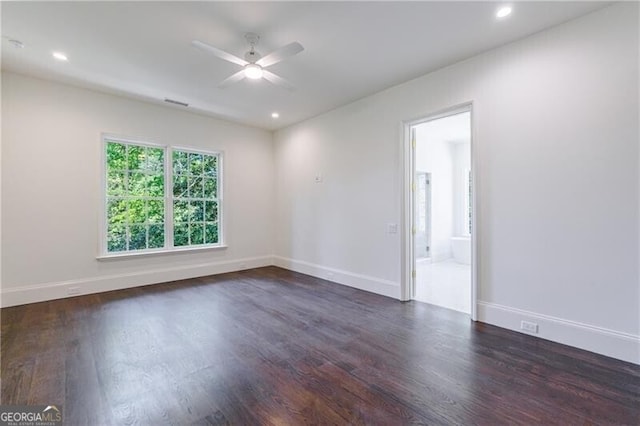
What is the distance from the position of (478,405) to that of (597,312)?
5.28ft

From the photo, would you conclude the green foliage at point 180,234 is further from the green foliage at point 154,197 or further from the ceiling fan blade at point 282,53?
the ceiling fan blade at point 282,53

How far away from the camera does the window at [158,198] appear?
4.66 meters

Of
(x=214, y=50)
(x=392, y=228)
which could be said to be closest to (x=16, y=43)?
(x=214, y=50)

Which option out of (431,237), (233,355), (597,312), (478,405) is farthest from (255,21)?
(431,237)

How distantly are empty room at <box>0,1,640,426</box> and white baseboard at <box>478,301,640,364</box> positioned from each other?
2 cm

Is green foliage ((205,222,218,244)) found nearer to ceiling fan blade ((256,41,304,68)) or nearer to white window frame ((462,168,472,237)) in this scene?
ceiling fan blade ((256,41,304,68))

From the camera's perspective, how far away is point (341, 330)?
3043mm

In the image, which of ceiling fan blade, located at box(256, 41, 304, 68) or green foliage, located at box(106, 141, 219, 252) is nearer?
ceiling fan blade, located at box(256, 41, 304, 68)

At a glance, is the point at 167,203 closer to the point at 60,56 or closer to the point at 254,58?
the point at 60,56

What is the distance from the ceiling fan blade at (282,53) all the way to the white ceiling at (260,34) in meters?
0.29

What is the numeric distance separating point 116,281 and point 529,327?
5.59 meters

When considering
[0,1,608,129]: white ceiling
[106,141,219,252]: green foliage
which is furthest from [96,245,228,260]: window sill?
[0,1,608,129]: white ceiling

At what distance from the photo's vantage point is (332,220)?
5.11 meters

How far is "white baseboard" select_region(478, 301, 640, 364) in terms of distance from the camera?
2373mm
